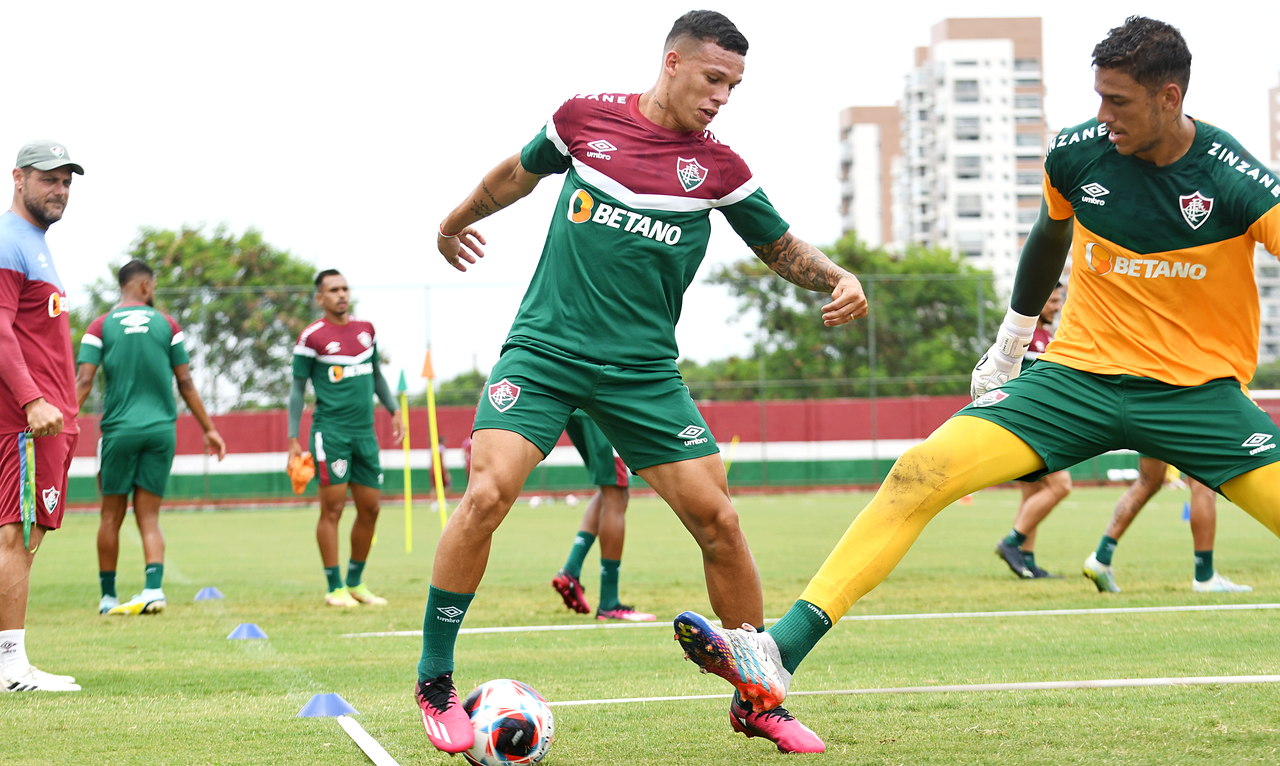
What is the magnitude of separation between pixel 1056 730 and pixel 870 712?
73 cm

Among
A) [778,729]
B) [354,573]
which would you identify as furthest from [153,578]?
[778,729]

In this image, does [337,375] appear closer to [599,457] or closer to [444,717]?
[599,457]

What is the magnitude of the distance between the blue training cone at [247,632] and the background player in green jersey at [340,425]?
205cm

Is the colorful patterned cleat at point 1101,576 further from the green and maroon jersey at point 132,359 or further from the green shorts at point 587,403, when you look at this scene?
the green and maroon jersey at point 132,359

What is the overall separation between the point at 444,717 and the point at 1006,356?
2.45 metres

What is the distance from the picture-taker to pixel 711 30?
15.5 ft

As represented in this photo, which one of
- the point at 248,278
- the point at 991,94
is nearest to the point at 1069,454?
the point at 248,278

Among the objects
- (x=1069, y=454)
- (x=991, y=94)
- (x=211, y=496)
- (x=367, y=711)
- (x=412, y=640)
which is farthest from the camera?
(x=991, y=94)

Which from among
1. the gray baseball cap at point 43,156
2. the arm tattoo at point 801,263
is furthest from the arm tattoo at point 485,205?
the gray baseball cap at point 43,156

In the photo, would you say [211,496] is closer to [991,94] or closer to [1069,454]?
[1069,454]

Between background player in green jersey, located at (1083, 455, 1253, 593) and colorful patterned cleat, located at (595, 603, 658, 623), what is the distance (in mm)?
3334

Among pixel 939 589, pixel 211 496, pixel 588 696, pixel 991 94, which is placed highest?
pixel 991 94

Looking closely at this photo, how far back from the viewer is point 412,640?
784cm

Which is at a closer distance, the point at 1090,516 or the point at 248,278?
the point at 1090,516
